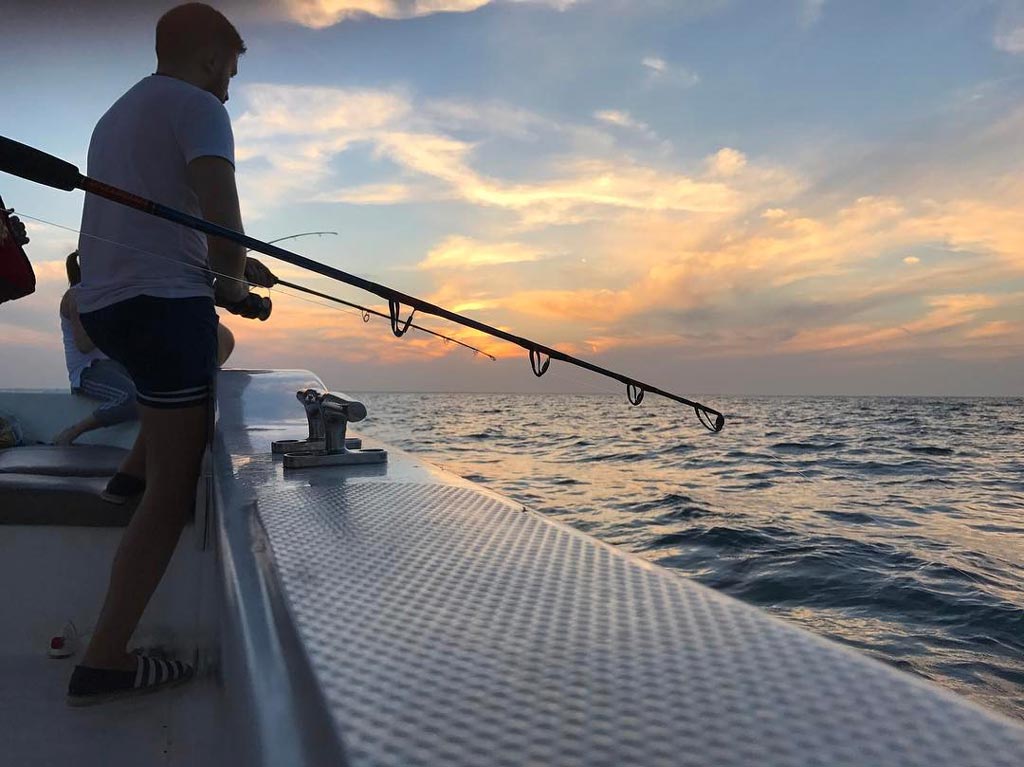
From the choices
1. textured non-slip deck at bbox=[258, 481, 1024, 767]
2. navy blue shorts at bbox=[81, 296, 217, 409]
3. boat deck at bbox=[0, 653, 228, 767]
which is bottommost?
boat deck at bbox=[0, 653, 228, 767]

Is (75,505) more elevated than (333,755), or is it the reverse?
(333,755)

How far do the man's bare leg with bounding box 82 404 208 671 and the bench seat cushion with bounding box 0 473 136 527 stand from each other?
673mm

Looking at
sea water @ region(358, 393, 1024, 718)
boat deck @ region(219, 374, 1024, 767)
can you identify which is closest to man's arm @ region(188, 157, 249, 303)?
boat deck @ region(219, 374, 1024, 767)

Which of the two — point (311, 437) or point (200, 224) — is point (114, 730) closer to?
point (311, 437)

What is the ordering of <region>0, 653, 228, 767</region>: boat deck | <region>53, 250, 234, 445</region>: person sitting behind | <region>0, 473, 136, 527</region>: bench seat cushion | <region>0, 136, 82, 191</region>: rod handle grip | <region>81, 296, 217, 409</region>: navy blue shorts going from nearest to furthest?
1. <region>0, 136, 82, 191</region>: rod handle grip
2. <region>0, 653, 228, 767</region>: boat deck
3. <region>81, 296, 217, 409</region>: navy blue shorts
4. <region>0, 473, 136, 527</region>: bench seat cushion
5. <region>53, 250, 234, 445</region>: person sitting behind

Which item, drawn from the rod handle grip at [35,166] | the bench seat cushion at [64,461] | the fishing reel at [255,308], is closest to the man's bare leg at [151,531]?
the rod handle grip at [35,166]

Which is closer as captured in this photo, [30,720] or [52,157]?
[52,157]

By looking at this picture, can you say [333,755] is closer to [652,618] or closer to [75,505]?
[652,618]

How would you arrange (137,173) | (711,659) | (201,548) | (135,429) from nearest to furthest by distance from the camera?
(711,659) < (137,173) < (201,548) < (135,429)

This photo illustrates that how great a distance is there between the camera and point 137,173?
1.76 m

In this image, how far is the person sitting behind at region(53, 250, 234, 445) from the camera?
11.5ft

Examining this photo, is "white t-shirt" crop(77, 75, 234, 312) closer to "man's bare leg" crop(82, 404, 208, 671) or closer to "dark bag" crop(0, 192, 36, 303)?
"dark bag" crop(0, 192, 36, 303)

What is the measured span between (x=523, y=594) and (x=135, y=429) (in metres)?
3.34

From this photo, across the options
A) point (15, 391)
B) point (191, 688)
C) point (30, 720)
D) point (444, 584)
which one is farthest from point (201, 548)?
point (15, 391)
